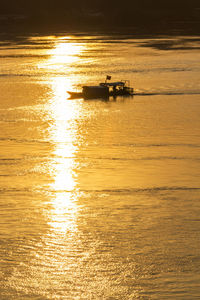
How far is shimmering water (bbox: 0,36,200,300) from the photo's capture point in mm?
20219

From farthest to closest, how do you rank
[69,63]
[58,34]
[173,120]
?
[58,34] → [69,63] → [173,120]

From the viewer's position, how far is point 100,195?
2666cm

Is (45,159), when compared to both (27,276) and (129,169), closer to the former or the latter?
(129,169)

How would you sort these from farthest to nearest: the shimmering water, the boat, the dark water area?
the dark water area < the boat < the shimmering water

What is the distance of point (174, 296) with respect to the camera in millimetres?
19047

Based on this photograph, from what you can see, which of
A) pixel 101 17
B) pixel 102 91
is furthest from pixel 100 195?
pixel 101 17

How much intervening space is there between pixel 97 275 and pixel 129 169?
10.5 m

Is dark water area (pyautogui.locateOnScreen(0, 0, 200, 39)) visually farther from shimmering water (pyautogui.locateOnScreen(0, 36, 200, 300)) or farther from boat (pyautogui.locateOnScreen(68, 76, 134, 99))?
shimmering water (pyautogui.locateOnScreen(0, 36, 200, 300))

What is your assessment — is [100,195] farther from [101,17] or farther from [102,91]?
[101,17]

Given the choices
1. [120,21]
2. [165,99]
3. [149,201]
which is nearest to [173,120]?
[165,99]

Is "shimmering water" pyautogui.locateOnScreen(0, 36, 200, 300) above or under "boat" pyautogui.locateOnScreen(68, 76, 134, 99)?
under

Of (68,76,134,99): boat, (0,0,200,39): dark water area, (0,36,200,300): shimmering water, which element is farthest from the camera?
(0,0,200,39): dark water area

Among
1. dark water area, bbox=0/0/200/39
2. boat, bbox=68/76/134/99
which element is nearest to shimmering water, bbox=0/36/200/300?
boat, bbox=68/76/134/99

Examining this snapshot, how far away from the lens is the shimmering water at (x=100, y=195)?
20.2 m
